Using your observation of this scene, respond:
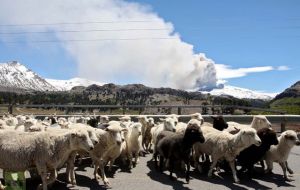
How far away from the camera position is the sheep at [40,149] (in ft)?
33.3

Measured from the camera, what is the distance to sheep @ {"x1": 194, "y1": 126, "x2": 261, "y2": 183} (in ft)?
40.5

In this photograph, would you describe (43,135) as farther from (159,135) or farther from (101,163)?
(159,135)

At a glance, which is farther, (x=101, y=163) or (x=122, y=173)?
(x=122, y=173)

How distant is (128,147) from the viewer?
14422 mm

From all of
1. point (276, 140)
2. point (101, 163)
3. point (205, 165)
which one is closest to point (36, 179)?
point (101, 163)

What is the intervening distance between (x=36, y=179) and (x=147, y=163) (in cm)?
436

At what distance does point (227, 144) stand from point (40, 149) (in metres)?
5.41

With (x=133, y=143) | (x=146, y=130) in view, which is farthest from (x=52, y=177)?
(x=146, y=130)

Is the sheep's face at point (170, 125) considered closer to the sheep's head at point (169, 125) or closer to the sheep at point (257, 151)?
the sheep's head at point (169, 125)

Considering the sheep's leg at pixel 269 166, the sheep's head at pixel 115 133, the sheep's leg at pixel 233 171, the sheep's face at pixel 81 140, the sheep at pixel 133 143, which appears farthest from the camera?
the sheep at pixel 133 143

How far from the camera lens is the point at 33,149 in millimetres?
10211

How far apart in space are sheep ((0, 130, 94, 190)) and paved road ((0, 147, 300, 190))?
1.04 metres

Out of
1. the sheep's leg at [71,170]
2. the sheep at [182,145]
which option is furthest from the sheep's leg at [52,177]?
the sheep at [182,145]

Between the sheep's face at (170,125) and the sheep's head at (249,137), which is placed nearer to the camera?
the sheep's head at (249,137)
